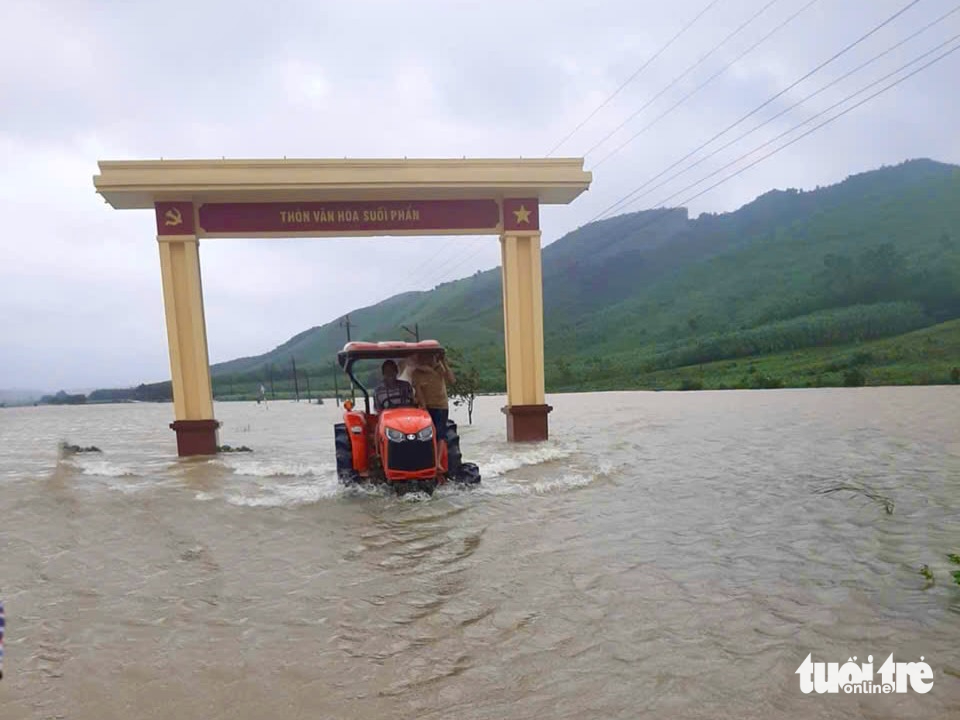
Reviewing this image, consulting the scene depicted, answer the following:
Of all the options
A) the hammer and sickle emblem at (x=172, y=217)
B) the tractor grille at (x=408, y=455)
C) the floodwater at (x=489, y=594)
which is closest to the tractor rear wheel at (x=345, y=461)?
the floodwater at (x=489, y=594)

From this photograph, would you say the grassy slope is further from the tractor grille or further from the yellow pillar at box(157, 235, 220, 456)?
the yellow pillar at box(157, 235, 220, 456)

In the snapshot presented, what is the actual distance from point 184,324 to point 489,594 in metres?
8.04

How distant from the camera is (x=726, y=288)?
8688 centimetres

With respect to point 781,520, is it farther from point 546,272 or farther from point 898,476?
point 546,272

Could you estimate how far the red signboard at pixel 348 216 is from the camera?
9.82 m

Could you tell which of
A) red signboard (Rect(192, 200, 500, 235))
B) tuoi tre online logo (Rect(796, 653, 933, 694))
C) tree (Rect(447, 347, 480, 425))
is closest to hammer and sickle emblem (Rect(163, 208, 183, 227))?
red signboard (Rect(192, 200, 500, 235))

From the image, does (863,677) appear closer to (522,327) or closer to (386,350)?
(386,350)

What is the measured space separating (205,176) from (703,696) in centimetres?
964

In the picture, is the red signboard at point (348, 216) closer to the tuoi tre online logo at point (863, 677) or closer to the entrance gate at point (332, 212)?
the entrance gate at point (332, 212)

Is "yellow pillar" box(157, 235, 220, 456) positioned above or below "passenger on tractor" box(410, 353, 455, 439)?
above

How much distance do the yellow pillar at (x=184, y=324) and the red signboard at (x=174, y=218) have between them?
100mm

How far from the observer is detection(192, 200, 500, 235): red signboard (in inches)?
387

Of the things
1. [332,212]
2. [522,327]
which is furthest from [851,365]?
[332,212]

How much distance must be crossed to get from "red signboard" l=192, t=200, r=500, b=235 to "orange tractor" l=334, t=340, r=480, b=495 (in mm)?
3478
